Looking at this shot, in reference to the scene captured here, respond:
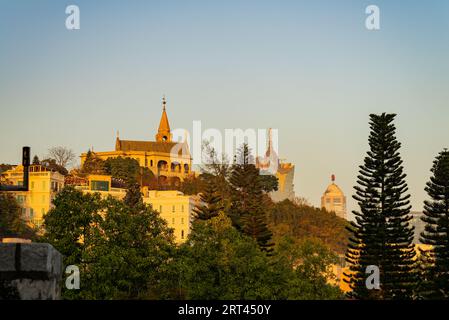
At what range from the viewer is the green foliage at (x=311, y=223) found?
398ft

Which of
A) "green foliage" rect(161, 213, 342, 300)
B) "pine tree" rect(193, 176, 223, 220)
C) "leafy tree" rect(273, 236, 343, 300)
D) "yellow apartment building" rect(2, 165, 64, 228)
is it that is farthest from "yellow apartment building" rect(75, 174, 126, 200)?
"green foliage" rect(161, 213, 342, 300)

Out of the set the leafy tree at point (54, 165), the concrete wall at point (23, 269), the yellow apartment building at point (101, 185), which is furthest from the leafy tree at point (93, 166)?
the concrete wall at point (23, 269)

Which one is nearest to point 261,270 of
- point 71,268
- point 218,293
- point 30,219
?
point 218,293

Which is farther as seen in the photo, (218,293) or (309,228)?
(309,228)

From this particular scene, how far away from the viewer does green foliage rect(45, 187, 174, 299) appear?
45.0 m

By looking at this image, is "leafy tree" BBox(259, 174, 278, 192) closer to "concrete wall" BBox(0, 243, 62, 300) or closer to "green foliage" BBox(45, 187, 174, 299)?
"green foliage" BBox(45, 187, 174, 299)

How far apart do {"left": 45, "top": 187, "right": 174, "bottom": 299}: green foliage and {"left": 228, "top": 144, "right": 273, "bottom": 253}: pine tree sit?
49.3ft

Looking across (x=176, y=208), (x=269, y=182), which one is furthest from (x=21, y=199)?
(x=269, y=182)

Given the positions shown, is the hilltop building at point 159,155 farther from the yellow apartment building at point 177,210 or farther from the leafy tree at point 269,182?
the yellow apartment building at point 177,210

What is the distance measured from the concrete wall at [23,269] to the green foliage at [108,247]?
37347 mm

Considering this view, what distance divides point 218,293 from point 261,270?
149 inches

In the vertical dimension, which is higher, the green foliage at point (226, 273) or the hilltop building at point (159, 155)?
the hilltop building at point (159, 155)

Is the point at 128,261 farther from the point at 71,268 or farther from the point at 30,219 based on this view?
the point at 30,219
